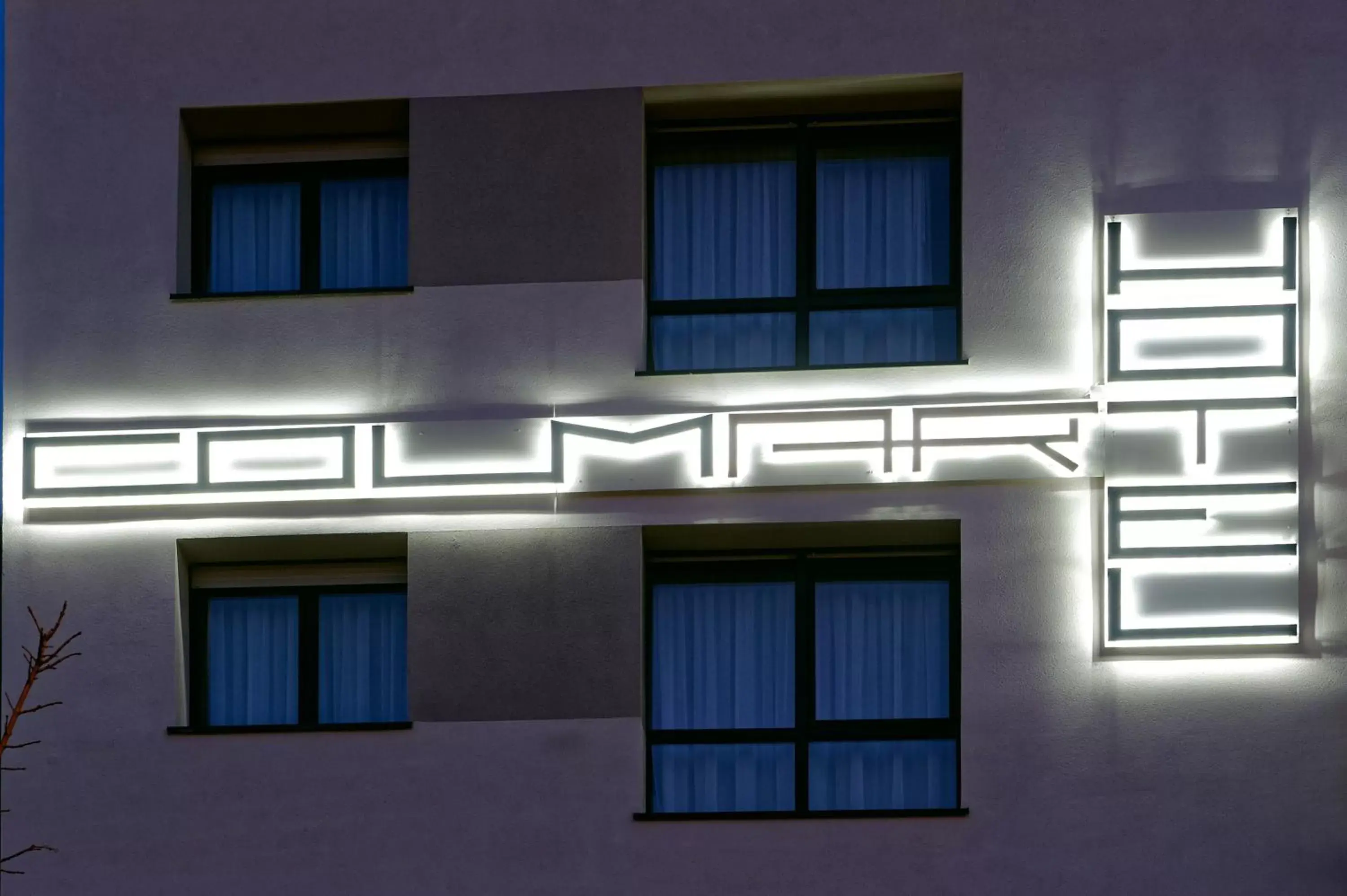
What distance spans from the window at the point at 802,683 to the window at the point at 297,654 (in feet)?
6.06

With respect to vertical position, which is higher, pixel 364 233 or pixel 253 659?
pixel 364 233

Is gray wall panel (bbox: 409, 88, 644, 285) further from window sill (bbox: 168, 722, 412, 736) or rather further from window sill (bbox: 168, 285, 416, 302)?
window sill (bbox: 168, 722, 412, 736)

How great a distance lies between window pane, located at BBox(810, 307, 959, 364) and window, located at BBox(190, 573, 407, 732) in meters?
3.37

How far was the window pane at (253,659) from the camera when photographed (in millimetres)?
15273

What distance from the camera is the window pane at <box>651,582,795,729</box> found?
14867 millimetres

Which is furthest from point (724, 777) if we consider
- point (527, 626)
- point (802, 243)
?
point (802, 243)

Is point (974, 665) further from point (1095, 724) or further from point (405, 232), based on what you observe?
point (405, 232)

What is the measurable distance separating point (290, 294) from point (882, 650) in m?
4.68

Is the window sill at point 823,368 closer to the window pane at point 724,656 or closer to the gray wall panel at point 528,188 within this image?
the gray wall panel at point 528,188

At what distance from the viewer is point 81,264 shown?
1529 centimetres

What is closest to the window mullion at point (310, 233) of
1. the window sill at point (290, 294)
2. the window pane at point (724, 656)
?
the window sill at point (290, 294)

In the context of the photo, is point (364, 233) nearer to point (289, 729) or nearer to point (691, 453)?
point (691, 453)

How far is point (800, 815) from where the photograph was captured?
45.7 feet

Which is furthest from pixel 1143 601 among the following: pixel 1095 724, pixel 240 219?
pixel 240 219
